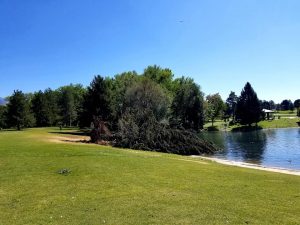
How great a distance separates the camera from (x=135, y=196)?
12.0 metres

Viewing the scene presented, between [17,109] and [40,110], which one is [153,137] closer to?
[17,109]

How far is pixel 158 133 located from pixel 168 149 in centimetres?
217

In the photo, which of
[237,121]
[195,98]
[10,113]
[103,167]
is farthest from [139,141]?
[237,121]

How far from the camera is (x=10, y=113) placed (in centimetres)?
6234

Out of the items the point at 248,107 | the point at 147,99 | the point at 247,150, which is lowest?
the point at 247,150

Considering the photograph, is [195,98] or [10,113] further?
[195,98]

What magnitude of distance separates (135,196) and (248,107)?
89769mm

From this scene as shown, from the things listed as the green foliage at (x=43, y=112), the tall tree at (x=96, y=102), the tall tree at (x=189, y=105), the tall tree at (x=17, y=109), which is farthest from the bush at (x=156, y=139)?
the green foliage at (x=43, y=112)

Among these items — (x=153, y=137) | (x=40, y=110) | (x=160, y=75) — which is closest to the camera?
(x=153, y=137)

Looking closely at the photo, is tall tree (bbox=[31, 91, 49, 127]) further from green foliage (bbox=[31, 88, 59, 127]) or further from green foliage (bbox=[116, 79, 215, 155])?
green foliage (bbox=[116, 79, 215, 155])

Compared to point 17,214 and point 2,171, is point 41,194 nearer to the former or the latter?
point 17,214

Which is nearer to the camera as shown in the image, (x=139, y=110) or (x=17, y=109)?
(x=139, y=110)

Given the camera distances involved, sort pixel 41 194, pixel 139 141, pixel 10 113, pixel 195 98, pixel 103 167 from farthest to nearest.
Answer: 1. pixel 195 98
2. pixel 10 113
3. pixel 139 141
4. pixel 103 167
5. pixel 41 194

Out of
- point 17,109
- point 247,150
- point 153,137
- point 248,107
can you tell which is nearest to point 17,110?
point 17,109
